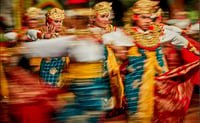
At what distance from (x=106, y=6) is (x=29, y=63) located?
105cm

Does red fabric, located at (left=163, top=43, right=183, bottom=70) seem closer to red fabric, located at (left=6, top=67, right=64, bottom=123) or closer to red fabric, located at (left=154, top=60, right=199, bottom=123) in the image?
red fabric, located at (left=154, top=60, right=199, bottom=123)

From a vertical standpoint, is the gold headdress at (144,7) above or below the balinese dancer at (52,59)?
above

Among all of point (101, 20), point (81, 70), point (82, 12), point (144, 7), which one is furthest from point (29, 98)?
point (101, 20)

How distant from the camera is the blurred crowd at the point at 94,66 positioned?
8.81 feet

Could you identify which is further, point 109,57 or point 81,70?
point 109,57

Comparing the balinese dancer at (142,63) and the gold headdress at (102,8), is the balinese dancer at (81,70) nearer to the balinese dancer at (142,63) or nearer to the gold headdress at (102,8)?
the balinese dancer at (142,63)

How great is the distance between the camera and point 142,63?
4090mm

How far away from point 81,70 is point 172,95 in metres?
1.56

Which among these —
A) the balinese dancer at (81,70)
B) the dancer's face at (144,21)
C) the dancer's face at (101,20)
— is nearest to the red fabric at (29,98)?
the balinese dancer at (81,70)

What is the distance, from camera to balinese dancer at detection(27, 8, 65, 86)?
14.5ft

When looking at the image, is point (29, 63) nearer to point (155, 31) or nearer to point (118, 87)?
point (118, 87)

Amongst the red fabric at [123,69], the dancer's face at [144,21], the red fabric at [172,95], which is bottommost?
the red fabric at [172,95]

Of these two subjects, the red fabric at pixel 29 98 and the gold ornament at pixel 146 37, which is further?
the gold ornament at pixel 146 37

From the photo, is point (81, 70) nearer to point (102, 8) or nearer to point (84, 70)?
point (84, 70)
